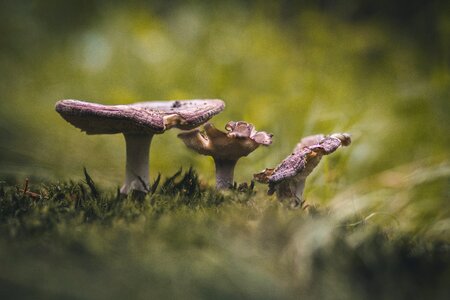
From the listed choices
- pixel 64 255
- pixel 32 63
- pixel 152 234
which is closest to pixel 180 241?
pixel 152 234

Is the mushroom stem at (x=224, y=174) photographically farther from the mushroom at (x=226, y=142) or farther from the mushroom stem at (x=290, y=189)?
the mushroom stem at (x=290, y=189)

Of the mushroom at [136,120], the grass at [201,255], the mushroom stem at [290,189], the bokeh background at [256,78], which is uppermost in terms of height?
the bokeh background at [256,78]

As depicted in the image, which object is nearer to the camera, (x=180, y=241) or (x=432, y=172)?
(x=180, y=241)

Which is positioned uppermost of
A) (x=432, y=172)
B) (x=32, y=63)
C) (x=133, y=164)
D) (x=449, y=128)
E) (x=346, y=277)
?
(x=32, y=63)

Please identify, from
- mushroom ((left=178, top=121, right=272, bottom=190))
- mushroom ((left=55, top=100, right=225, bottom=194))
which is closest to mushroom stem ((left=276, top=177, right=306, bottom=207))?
mushroom ((left=178, top=121, right=272, bottom=190))

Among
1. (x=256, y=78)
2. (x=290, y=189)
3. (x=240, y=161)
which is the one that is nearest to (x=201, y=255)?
(x=290, y=189)

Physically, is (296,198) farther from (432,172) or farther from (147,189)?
(432,172)

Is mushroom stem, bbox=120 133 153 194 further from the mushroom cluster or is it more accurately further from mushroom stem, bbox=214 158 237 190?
mushroom stem, bbox=214 158 237 190

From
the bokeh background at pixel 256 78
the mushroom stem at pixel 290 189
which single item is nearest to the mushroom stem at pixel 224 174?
the mushroom stem at pixel 290 189
